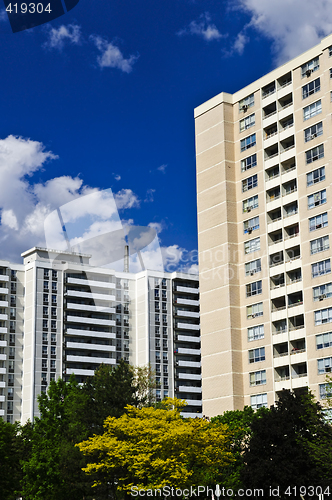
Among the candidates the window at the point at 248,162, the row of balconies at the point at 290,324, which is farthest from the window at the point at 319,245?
the window at the point at 248,162

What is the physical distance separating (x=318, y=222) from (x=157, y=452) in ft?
94.8

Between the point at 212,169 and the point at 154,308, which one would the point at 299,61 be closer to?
the point at 212,169

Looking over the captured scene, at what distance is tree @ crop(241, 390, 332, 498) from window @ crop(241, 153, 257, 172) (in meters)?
31.0

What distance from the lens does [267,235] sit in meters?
67.2

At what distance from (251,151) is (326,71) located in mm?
11810

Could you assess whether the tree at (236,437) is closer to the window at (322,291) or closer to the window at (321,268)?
the window at (322,291)

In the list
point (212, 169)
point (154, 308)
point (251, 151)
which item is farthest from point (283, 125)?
point (154, 308)

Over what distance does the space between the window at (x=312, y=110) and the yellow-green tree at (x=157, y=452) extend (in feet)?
104

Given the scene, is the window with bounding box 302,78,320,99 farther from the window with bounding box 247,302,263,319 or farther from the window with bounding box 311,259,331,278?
the window with bounding box 247,302,263,319

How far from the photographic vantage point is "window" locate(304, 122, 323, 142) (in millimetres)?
63219

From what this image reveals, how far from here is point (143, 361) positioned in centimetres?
11975

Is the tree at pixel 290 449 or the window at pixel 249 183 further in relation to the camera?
the window at pixel 249 183

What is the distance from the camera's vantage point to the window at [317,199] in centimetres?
6188

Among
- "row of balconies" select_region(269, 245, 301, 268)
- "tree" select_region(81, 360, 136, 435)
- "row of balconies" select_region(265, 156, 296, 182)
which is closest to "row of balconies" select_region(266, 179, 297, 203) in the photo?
"row of balconies" select_region(265, 156, 296, 182)
